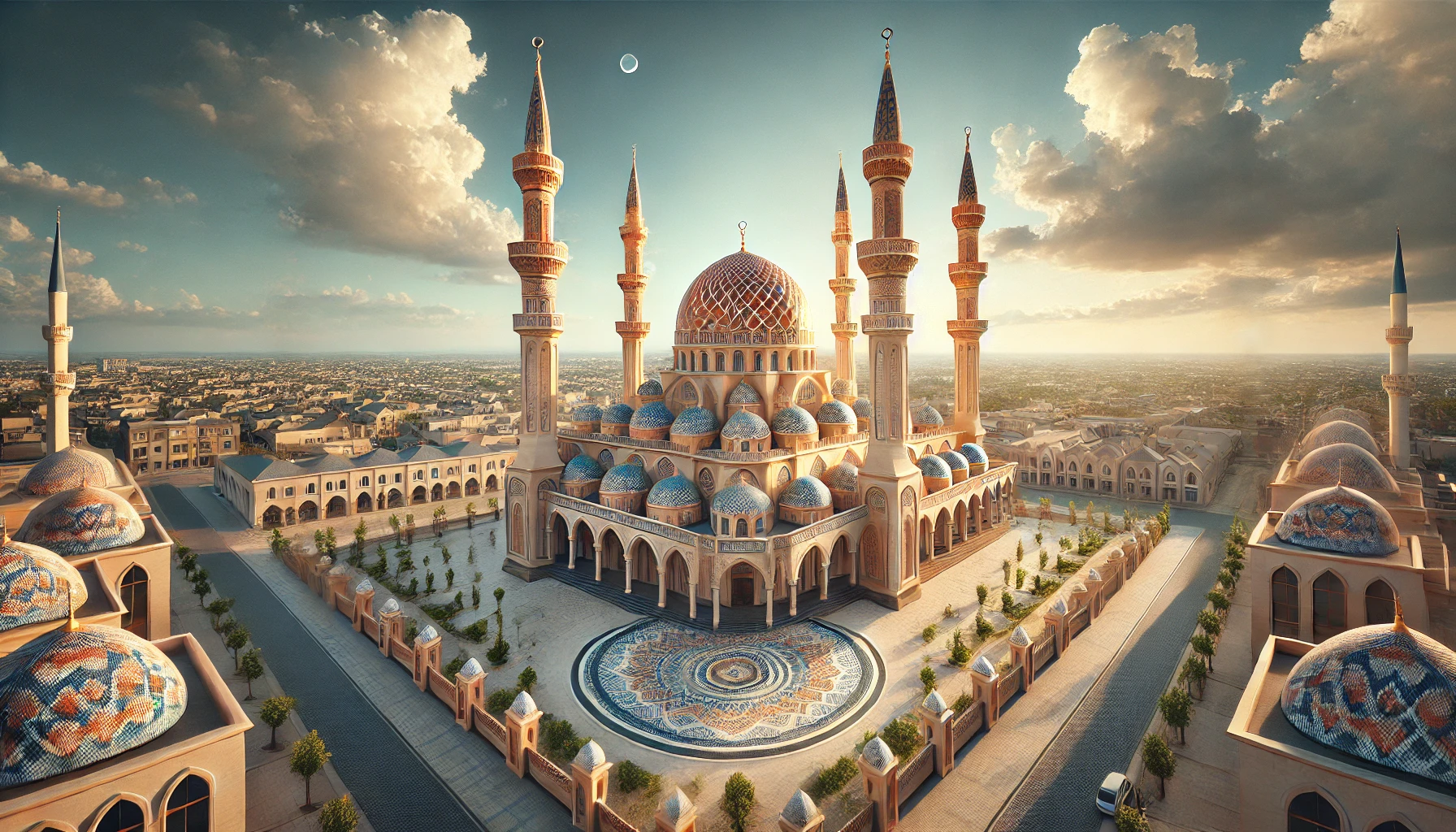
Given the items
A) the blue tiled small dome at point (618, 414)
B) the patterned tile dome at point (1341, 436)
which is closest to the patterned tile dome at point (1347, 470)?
the patterned tile dome at point (1341, 436)

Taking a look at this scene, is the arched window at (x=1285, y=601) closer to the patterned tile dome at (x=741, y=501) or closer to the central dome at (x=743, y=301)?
the patterned tile dome at (x=741, y=501)

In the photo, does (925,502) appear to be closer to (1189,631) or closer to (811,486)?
(811,486)

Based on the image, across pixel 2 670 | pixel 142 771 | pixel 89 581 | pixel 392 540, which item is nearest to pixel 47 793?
pixel 142 771

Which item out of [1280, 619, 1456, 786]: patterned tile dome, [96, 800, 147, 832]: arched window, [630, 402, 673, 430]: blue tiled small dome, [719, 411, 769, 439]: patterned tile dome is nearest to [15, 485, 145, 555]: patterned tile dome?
[96, 800, 147, 832]: arched window

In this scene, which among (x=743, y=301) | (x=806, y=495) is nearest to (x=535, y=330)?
(x=743, y=301)

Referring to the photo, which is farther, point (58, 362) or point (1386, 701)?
point (58, 362)

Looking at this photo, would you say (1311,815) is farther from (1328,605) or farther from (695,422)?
(695,422)
